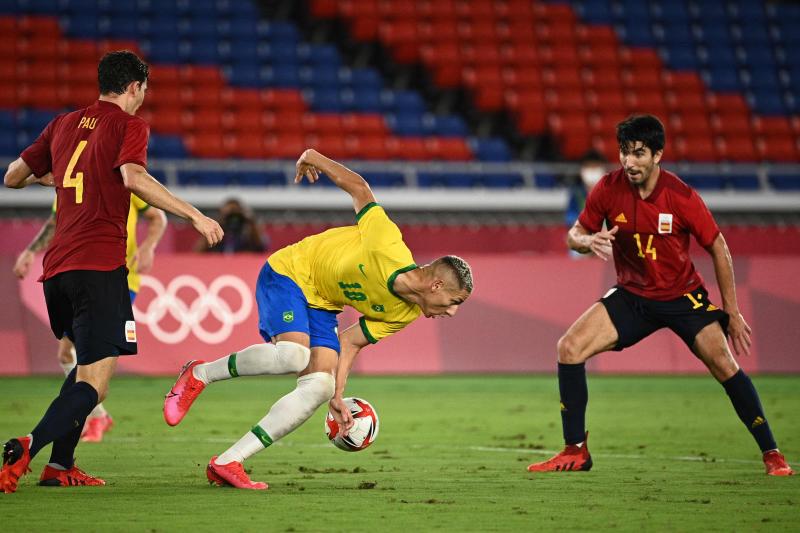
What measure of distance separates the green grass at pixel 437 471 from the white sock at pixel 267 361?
2.17 feet

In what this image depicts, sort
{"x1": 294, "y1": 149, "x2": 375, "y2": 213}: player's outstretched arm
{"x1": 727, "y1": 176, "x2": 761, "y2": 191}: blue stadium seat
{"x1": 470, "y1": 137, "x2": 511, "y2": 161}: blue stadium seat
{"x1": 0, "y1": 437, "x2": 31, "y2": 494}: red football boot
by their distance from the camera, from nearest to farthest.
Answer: {"x1": 0, "y1": 437, "x2": 31, "y2": 494}: red football boot
{"x1": 294, "y1": 149, "x2": 375, "y2": 213}: player's outstretched arm
{"x1": 470, "y1": 137, "x2": 511, "y2": 161}: blue stadium seat
{"x1": 727, "y1": 176, "x2": 761, "y2": 191}: blue stadium seat

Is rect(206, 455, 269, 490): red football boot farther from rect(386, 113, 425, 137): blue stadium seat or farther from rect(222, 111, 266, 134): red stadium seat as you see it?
rect(386, 113, 425, 137): blue stadium seat

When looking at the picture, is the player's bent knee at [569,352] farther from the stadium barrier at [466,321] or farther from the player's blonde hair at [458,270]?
the stadium barrier at [466,321]

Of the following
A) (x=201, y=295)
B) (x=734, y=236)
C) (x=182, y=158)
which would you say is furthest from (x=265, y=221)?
(x=734, y=236)

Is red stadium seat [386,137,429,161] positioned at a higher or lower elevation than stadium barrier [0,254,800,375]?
higher

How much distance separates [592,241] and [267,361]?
2.21 m

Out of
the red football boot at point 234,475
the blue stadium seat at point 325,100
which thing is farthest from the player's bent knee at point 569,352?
the blue stadium seat at point 325,100

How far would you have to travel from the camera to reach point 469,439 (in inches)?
395

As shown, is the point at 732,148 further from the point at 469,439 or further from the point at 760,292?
the point at 469,439

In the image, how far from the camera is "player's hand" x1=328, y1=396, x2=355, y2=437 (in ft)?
23.8

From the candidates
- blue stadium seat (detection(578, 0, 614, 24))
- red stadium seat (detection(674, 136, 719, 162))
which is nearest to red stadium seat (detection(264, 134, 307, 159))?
red stadium seat (detection(674, 136, 719, 162))

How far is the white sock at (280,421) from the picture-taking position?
6957 mm

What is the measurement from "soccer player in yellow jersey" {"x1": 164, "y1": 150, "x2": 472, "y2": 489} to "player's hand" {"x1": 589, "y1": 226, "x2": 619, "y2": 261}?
4.08 feet

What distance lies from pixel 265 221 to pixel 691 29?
41.6 ft
